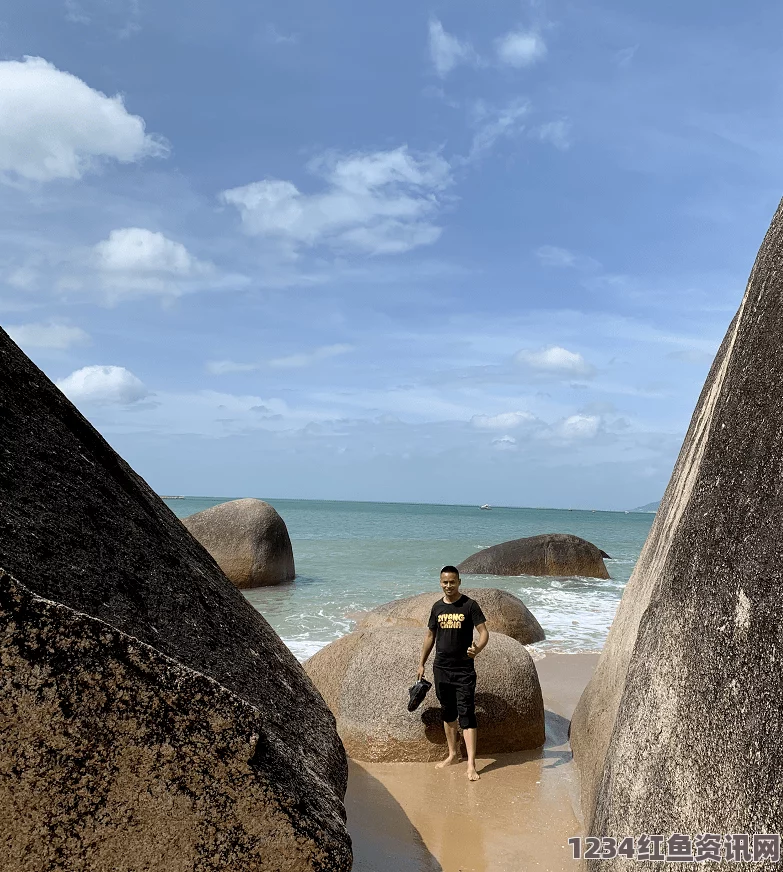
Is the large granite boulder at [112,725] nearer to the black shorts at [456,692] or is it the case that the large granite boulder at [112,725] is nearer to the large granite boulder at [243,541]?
the black shorts at [456,692]

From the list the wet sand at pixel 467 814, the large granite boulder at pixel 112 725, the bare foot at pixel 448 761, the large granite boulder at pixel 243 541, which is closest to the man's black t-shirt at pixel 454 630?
the bare foot at pixel 448 761

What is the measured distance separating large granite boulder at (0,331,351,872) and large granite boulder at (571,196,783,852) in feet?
4.14

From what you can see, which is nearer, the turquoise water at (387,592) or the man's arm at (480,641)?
the man's arm at (480,641)

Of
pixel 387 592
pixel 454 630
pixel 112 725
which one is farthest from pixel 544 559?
pixel 112 725

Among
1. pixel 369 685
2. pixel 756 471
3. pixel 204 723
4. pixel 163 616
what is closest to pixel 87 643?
pixel 204 723

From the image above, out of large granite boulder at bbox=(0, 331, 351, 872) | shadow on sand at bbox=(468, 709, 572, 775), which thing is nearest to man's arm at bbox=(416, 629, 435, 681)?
shadow on sand at bbox=(468, 709, 572, 775)

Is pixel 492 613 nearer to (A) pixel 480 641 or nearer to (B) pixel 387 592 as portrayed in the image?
(A) pixel 480 641

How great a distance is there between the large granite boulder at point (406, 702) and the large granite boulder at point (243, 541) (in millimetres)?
9857

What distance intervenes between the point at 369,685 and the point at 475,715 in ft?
2.89

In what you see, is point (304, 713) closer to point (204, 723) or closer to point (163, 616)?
point (163, 616)

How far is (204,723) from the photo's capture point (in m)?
2.19

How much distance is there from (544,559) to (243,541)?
7.90m

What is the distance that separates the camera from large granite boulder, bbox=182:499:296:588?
15734mm

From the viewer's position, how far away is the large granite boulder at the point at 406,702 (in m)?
5.54
